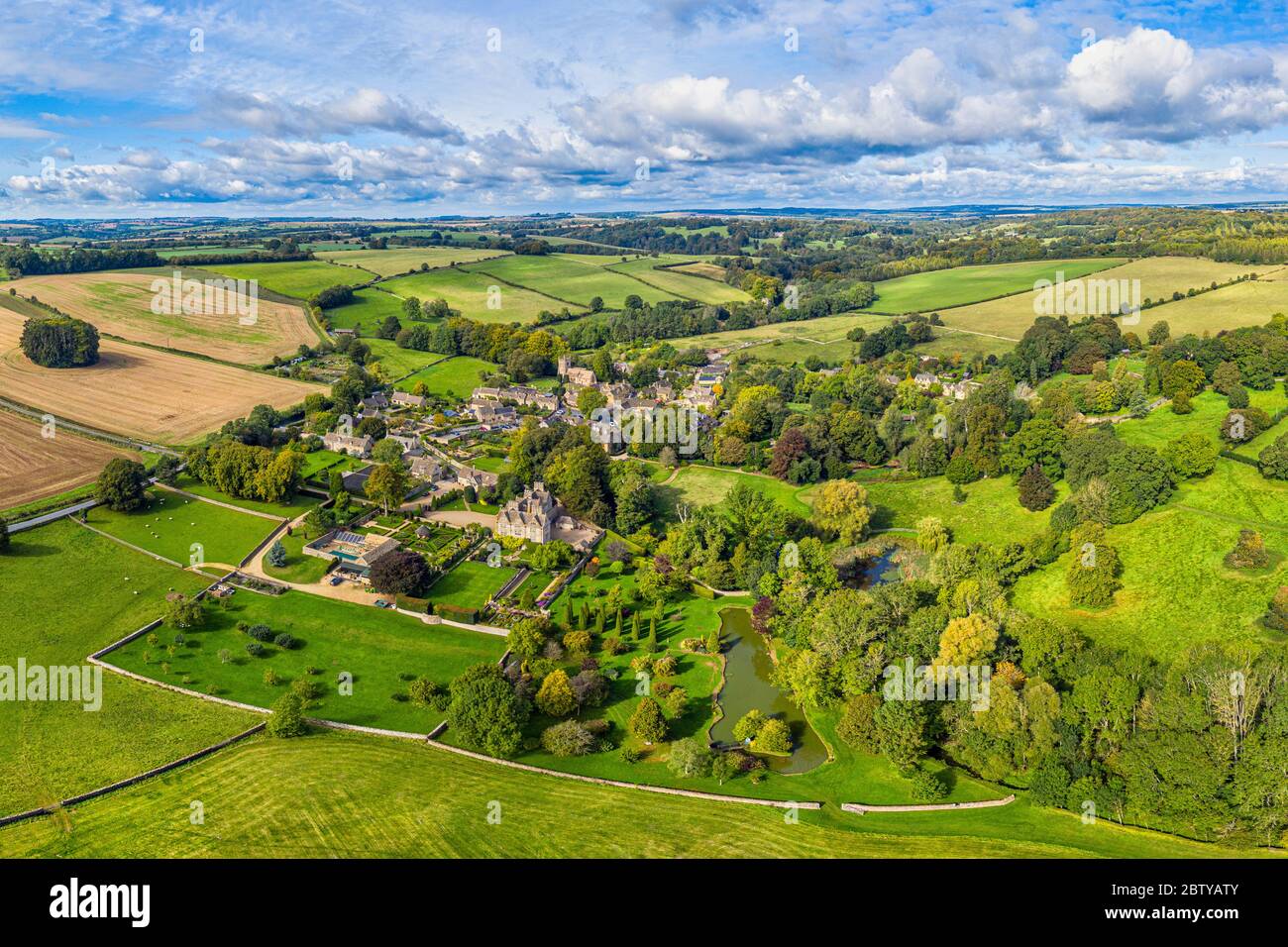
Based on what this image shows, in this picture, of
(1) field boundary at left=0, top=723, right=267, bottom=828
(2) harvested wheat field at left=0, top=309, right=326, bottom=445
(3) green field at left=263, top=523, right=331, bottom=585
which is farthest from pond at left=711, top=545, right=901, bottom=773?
(2) harvested wheat field at left=0, top=309, right=326, bottom=445

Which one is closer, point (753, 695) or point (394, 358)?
point (753, 695)

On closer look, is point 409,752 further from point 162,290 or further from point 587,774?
point 162,290

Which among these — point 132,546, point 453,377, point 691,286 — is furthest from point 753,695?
A: point 691,286

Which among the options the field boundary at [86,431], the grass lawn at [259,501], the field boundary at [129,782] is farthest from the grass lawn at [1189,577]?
the field boundary at [86,431]

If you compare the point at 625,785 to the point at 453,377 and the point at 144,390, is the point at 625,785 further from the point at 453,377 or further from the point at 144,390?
the point at 144,390

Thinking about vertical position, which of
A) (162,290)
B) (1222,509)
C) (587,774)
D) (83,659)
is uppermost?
(162,290)

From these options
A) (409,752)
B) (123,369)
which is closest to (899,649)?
(409,752)
